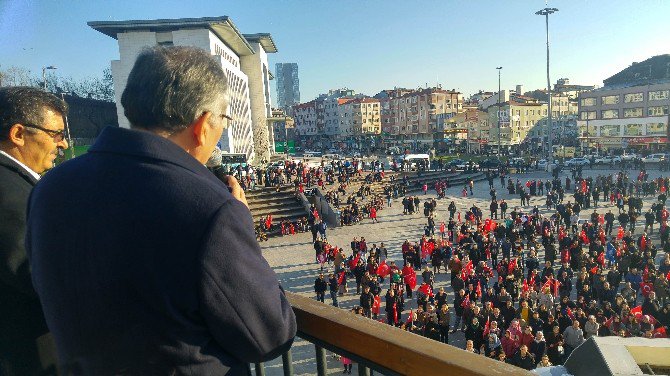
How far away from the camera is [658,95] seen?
202 ft

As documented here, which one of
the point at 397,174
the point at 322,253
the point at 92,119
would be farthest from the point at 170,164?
the point at 92,119

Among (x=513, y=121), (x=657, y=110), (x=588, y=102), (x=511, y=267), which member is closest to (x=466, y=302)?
(x=511, y=267)

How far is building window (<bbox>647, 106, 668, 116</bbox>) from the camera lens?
6056cm

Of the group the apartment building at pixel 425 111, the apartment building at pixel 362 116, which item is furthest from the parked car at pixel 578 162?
the apartment building at pixel 362 116

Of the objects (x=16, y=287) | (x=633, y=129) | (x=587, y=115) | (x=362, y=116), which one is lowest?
(x=16, y=287)

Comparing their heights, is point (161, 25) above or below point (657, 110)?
above

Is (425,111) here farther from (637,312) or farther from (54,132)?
(54,132)

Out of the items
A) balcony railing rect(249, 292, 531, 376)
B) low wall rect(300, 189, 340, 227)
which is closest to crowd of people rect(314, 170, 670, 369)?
low wall rect(300, 189, 340, 227)

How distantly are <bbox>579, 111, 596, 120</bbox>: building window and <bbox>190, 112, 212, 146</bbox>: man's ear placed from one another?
79.6 metres

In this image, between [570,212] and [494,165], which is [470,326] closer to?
[570,212]

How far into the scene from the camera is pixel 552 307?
11.0 m

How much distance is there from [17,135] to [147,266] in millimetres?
1430

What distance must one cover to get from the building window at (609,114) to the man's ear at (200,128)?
77893 millimetres

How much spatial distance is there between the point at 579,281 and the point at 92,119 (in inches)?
2195
